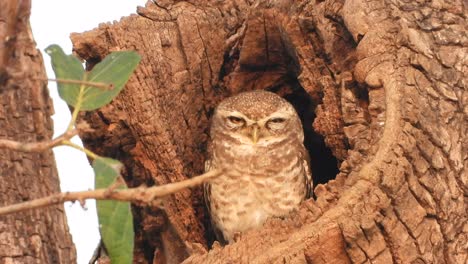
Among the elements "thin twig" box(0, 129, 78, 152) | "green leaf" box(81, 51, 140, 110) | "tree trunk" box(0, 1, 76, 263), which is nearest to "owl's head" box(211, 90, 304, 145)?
"tree trunk" box(0, 1, 76, 263)

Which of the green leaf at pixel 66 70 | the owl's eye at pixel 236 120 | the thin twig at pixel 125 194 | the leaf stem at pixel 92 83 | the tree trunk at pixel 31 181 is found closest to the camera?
the thin twig at pixel 125 194

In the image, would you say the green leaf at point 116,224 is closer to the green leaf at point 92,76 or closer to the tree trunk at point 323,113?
the green leaf at point 92,76

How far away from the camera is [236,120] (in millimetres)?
4160

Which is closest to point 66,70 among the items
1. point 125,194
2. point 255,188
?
point 125,194

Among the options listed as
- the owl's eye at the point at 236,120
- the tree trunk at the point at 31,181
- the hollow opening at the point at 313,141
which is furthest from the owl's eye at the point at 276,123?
the tree trunk at the point at 31,181

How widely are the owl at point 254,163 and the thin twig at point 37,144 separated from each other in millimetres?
2351

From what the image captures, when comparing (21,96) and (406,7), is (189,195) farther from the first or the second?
(21,96)

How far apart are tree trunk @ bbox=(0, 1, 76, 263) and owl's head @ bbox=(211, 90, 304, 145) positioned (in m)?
1.84

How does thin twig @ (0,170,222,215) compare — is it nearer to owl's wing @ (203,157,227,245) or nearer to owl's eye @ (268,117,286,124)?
owl's wing @ (203,157,227,245)

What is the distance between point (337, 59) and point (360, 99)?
29cm

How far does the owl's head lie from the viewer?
13.4 ft

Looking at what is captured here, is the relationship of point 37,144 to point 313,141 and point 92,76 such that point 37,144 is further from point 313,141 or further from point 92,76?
point 313,141

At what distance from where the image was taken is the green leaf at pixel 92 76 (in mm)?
1716

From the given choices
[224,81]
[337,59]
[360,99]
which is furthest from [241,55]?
[360,99]
